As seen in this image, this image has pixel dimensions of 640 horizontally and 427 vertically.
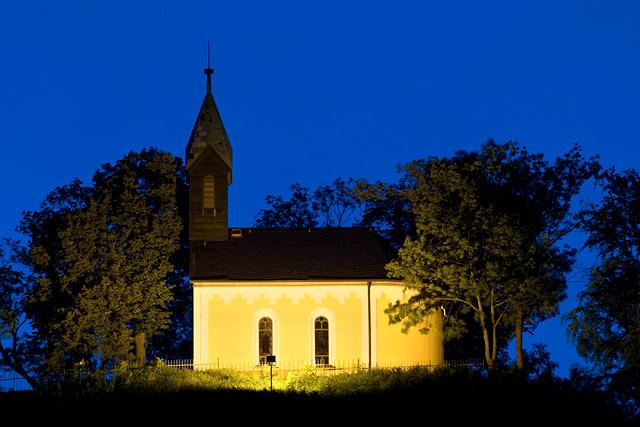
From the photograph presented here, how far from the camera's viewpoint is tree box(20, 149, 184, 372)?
142 feet

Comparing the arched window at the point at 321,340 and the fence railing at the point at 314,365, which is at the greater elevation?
the arched window at the point at 321,340

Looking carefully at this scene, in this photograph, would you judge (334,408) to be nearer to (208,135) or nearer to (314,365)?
(314,365)

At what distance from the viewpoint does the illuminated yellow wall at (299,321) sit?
44.2 m

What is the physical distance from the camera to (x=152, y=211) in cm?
4762

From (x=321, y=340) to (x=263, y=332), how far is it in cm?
259

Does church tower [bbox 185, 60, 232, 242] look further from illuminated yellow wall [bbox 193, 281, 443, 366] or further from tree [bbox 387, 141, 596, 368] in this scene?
tree [bbox 387, 141, 596, 368]

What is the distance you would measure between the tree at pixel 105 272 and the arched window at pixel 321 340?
6.83 metres

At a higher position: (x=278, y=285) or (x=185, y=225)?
(x=185, y=225)

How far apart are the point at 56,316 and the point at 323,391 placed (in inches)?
571

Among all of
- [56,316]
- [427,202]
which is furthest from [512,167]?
[56,316]

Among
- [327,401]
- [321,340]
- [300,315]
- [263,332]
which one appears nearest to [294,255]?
[300,315]

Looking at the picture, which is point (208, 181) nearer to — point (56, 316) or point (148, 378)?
point (56, 316)

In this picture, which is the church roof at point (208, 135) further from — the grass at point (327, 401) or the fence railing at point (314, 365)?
the grass at point (327, 401)

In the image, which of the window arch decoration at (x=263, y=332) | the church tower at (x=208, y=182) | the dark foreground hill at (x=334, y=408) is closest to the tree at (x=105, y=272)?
the church tower at (x=208, y=182)
